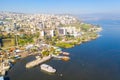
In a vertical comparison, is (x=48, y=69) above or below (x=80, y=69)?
above

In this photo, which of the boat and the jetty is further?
the jetty

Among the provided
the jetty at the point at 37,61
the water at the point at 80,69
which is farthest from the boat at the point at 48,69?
the jetty at the point at 37,61

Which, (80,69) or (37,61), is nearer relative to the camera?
(80,69)

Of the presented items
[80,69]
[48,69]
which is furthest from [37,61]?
[80,69]

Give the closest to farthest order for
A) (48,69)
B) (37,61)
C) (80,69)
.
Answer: (48,69)
(80,69)
(37,61)

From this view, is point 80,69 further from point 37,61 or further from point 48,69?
point 37,61

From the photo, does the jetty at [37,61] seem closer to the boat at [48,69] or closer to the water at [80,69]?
the water at [80,69]

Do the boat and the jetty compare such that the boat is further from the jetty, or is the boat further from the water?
the jetty

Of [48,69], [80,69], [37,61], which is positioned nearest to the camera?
[48,69]

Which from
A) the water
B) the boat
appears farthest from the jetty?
the boat

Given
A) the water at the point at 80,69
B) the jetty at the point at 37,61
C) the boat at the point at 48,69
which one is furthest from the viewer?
the jetty at the point at 37,61

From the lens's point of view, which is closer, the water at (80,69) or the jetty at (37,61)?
the water at (80,69)
